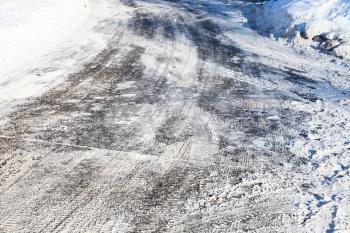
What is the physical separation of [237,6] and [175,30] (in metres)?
3.80

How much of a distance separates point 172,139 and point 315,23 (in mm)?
5848

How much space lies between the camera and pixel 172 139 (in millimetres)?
5570

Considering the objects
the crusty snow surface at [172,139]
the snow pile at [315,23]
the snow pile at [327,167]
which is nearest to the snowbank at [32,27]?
the crusty snow surface at [172,139]

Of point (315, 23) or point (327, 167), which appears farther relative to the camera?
point (315, 23)

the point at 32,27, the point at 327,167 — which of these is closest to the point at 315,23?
the point at 32,27

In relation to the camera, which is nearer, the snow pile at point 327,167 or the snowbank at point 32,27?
the snow pile at point 327,167

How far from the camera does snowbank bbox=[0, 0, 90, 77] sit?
26.2 ft

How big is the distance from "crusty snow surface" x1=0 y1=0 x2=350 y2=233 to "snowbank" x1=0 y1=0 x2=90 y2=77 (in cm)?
19

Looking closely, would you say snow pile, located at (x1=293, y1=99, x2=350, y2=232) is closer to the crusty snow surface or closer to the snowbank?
the crusty snow surface

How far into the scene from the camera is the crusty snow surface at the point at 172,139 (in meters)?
4.21

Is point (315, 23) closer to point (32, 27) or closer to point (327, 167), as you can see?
point (32, 27)

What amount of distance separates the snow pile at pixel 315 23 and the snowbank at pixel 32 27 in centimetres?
439

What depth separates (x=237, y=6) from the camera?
13.7 m

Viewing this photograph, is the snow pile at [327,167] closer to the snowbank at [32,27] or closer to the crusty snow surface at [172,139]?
the crusty snow surface at [172,139]
